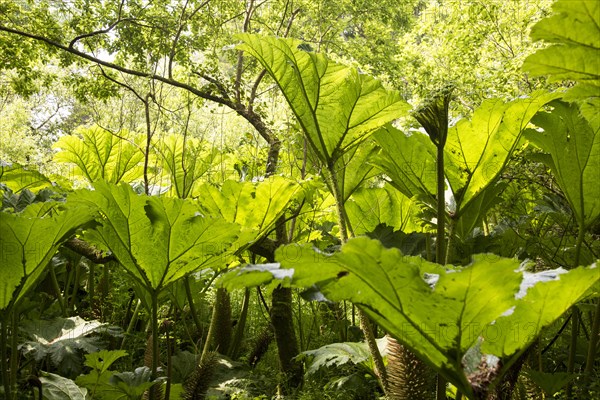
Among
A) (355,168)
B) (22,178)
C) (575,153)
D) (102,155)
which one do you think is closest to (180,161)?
(102,155)

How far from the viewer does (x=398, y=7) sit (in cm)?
1083

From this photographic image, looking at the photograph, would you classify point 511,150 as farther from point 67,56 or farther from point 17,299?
point 67,56

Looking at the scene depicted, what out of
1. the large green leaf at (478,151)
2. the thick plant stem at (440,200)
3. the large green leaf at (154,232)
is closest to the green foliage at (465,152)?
the large green leaf at (478,151)

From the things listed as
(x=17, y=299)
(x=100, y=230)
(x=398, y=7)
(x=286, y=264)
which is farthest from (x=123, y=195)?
(x=398, y=7)

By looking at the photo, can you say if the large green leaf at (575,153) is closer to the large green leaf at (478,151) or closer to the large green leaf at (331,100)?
the large green leaf at (478,151)

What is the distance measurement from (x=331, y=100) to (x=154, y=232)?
2.09 feet

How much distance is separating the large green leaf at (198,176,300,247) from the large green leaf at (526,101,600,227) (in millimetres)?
822

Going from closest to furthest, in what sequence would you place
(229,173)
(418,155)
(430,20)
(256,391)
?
(418,155) → (256,391) → (229,173) → (430,20)

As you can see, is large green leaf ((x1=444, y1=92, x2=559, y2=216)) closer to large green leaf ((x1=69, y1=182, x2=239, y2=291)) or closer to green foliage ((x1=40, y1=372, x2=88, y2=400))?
large green leaf ((x1=69, y1=182, x2=239, y2=291))

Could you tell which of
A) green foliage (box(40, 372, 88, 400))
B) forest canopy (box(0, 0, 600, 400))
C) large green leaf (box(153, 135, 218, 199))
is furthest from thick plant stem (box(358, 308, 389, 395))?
large green leaf (box(153, 135, 218, 199))

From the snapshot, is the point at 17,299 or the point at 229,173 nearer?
the point at 17,299

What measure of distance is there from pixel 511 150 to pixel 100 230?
1.23 m

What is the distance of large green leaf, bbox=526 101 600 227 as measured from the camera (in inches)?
60.1

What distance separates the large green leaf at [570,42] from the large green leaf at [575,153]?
0.53 metres
